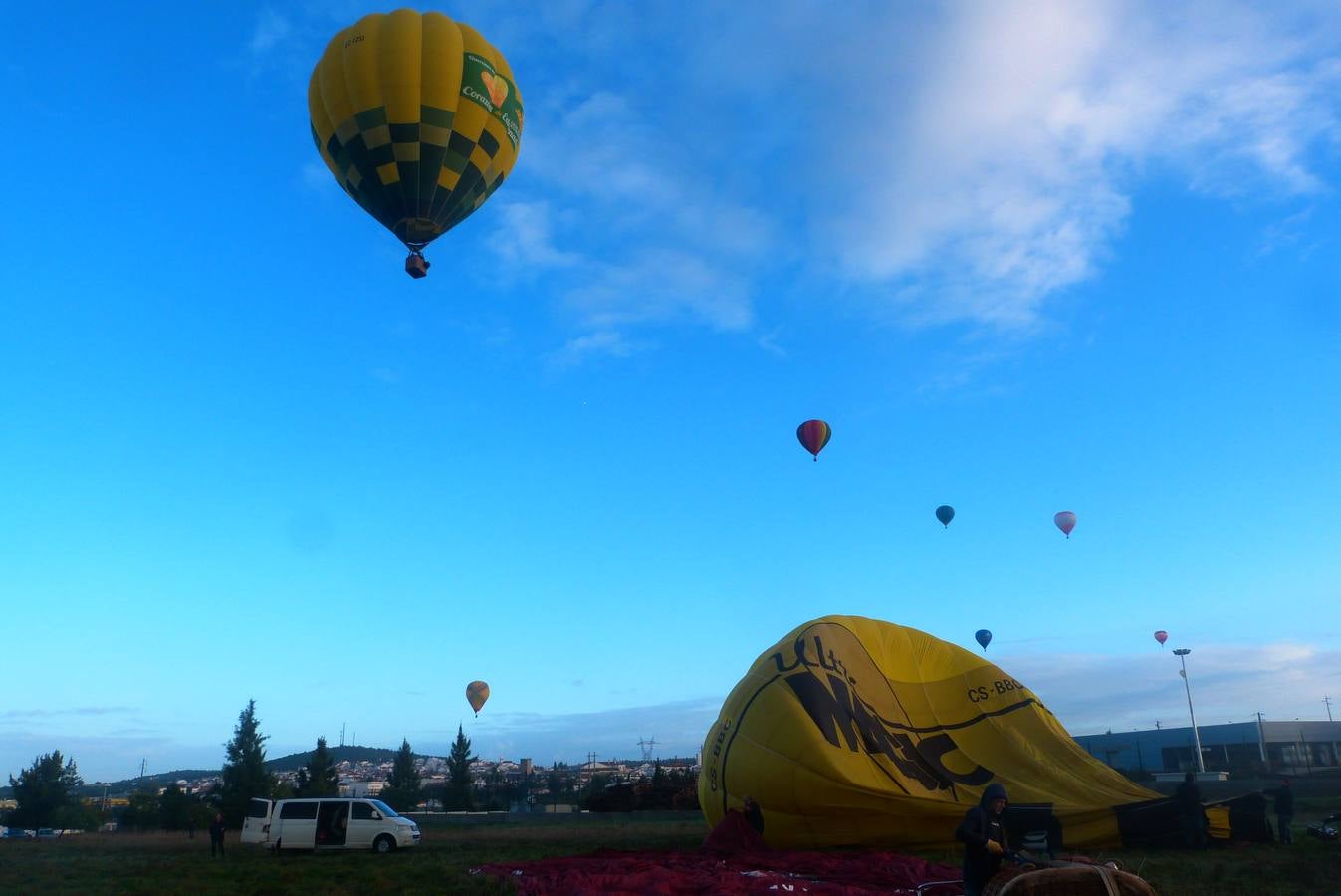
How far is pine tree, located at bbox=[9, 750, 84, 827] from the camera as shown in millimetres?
43469

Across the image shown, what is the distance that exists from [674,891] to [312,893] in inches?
215

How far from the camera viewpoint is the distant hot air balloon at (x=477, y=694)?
39.8 metres

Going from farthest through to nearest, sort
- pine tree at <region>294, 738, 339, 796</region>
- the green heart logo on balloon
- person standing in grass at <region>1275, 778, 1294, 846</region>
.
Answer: pine tree at <region>294, 738, 339, 796</region> → the green heart logo on balloon → person standing in grass at <region>1275, 778, 1294, 846</region>

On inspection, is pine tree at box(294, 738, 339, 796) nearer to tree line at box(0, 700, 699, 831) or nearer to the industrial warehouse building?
tree line at box(0, 700, 699, 831)

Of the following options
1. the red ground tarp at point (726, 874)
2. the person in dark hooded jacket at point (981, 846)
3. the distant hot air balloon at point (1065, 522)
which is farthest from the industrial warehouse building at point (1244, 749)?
the person in dark hooded jacket at point (981, 846)

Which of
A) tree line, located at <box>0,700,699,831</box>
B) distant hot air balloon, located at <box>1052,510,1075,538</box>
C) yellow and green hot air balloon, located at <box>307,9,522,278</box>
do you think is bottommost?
tree line, located at <box>0,700,699,831</box>

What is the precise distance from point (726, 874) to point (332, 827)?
12.2 metres

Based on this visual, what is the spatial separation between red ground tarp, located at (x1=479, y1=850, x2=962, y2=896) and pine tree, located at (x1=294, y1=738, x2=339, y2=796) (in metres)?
36.5

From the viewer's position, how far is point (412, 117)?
64.1ft

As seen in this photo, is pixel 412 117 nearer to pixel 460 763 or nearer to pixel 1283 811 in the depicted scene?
pixel 1283 811

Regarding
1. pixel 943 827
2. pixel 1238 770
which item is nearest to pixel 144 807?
pixel 943 827

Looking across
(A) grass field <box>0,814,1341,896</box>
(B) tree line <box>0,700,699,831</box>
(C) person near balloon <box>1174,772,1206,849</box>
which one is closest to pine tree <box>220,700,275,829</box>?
(B) tree line <box>0,700,699,831</box>

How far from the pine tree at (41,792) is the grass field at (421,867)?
2489 cm

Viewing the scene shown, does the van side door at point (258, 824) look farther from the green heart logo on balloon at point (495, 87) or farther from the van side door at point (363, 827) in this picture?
the green heart logo on balloon at point (495, 87)
